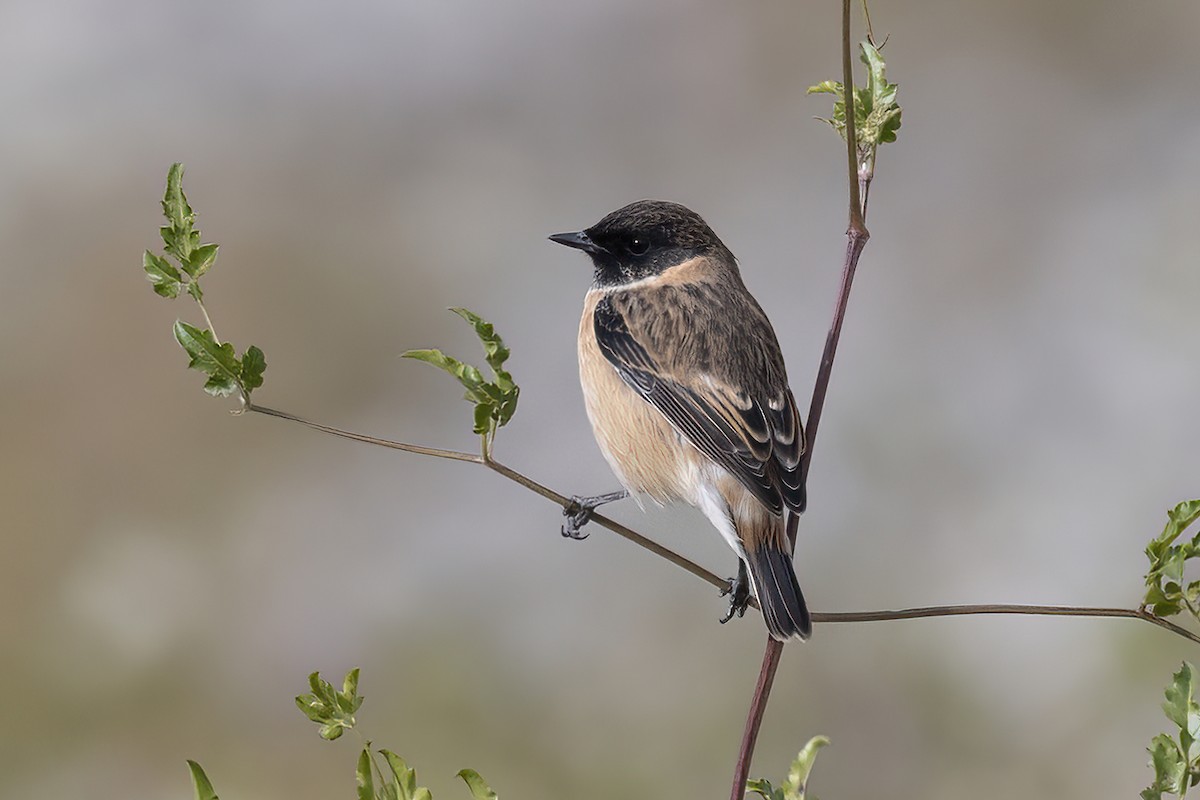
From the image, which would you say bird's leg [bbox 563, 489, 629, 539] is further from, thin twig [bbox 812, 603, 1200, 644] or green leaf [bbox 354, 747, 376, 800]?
green leaf [bbox 354, 747, 376, 800]

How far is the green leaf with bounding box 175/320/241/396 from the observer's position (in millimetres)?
1862

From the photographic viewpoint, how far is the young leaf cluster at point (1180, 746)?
1.68 meters

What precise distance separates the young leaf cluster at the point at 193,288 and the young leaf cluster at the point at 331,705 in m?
0.48

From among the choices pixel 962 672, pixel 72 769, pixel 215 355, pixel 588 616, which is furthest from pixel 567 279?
pixel 215 355

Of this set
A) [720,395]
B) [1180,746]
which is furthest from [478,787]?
[720,395]

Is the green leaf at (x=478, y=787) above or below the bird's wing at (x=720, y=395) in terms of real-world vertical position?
below

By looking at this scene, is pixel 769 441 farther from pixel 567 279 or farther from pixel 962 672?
pixel 567 279

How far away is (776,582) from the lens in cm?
266

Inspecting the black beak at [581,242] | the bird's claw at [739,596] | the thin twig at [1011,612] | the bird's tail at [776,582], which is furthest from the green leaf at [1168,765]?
the black beak at [581,242]

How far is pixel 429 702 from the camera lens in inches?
218

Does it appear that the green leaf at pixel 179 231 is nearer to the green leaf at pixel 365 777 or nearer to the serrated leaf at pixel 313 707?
the serrated leaf at pixel 313 707

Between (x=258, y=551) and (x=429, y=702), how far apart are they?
4.56 feet

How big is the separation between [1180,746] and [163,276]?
1.55 metres

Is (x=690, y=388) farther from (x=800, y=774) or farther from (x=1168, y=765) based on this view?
(x=1168, y=765)
